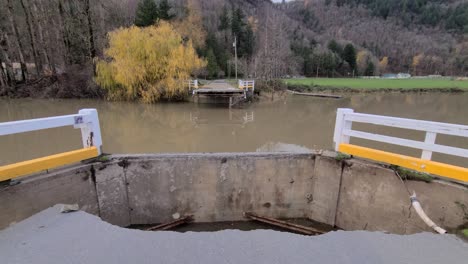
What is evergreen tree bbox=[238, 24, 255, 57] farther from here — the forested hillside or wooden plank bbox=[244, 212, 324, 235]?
wooden plank bbox=[244, 212, 324, 235]

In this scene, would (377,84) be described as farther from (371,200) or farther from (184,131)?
(371,200)

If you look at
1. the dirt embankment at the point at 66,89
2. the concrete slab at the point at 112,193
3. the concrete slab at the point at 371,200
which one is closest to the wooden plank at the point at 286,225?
the concrete slab at the point at 371,200

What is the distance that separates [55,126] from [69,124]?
0.59 feet

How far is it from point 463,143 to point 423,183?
32.3 ft

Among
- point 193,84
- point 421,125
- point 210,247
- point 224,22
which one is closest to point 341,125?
point 421,125

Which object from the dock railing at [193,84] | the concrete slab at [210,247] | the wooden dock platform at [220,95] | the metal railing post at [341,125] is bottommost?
the wooden dock platform at [220,95]

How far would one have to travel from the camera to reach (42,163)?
376cm

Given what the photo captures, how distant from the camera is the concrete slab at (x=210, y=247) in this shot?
225 cm

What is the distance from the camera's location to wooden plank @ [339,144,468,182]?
11.7 feet

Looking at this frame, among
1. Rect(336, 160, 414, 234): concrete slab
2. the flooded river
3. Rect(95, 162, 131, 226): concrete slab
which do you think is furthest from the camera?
the flooded river

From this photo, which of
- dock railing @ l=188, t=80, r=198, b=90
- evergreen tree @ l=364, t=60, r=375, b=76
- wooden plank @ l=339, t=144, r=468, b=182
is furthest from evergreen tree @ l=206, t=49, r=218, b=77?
evergreen tree @ l=364, t=60, r=375, b=76

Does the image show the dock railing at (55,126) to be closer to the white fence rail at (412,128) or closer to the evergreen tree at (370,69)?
the white fence rail at (412,128)

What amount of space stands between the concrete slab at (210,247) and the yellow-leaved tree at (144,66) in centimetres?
1841

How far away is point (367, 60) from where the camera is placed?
84438mm
